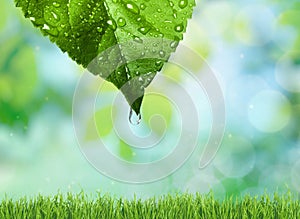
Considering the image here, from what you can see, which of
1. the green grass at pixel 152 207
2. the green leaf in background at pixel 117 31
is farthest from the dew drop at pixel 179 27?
the green grass at pixel 152 207

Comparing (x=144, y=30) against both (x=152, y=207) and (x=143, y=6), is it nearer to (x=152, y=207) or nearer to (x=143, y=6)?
(x=143, y=6)

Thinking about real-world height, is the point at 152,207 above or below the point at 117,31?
above

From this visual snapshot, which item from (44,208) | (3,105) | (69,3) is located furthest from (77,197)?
(69,3)

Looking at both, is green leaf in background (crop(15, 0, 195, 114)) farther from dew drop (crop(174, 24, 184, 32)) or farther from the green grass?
the green grass

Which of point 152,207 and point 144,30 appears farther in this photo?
point 152,207

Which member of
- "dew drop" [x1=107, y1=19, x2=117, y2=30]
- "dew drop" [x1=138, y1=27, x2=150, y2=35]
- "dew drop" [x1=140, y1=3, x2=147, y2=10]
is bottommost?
"dew drop" [x1=138, y1=27, x2=150, y2=35]

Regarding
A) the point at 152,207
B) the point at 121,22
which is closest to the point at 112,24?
the point at 121,22

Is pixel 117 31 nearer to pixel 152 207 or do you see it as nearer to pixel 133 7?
pixel 133 7

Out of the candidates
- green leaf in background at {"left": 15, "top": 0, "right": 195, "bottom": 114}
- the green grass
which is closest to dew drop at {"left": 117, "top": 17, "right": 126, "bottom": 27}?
green leaf in background at {"left": 15, "top": 0, "right": 195, "bottom": 114}

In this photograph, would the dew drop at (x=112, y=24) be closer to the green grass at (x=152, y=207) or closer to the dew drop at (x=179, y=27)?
the dew drop at (x=179, y=27)
